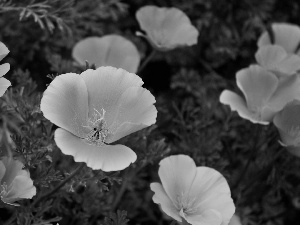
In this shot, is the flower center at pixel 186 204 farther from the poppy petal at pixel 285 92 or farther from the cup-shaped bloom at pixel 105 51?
the cup-shaped bloom at pixel 105 51

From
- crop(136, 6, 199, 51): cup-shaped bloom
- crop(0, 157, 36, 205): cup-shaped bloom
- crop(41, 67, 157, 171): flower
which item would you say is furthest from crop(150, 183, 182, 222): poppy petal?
crop(136, 6, 199, 51): cup-shaped bloom

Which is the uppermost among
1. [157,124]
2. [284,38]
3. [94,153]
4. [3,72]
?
[3,72]

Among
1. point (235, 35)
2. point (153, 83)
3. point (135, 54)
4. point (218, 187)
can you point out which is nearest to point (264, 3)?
point (235, 35)

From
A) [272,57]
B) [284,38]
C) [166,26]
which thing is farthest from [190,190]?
[284,38]

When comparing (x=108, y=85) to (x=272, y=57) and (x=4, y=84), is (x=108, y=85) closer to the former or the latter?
(x=4, y=84)

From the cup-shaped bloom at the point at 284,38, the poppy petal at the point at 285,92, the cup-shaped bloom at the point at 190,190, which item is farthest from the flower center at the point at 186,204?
the cup-shaped bloom at the point at 284,38
